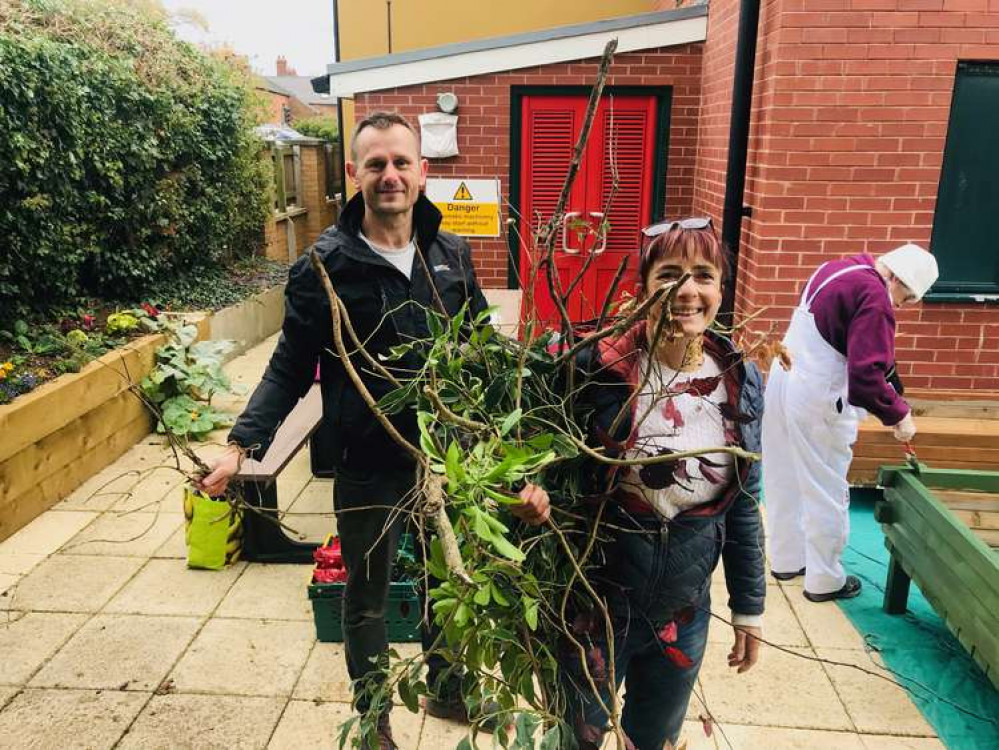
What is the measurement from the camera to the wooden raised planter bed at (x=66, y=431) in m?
4.40

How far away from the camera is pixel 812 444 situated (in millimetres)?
3783

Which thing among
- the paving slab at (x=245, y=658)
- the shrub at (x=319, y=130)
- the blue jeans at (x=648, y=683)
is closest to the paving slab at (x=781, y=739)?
the blue jeans at (x=648, y=683)

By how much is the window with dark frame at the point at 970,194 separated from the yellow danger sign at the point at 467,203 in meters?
3.35

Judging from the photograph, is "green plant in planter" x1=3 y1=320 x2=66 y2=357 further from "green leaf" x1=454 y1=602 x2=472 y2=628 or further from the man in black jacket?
"green leaf" x1=454 y1=602 x2=472 y2=628

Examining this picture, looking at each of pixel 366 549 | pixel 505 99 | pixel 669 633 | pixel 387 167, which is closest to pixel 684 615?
pixel 669 633

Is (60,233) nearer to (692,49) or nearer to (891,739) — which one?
(692,49)

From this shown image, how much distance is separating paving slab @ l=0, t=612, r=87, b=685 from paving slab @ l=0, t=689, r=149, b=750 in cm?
18

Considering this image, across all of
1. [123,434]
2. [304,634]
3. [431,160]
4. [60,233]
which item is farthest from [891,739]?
[60,233]

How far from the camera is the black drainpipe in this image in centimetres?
507

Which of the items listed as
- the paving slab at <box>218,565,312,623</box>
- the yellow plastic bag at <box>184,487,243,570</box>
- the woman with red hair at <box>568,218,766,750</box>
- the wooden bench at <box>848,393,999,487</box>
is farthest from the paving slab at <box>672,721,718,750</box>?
the yellow plastic bag at <box>184,487,243,570</box>

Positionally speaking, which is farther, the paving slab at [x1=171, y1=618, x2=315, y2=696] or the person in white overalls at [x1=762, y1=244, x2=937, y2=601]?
the person in white overalls at [x1=762, y1=244, x2=937, y2=601]

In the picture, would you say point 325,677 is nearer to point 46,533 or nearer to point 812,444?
point 46,533

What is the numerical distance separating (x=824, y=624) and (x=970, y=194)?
300 centimetres

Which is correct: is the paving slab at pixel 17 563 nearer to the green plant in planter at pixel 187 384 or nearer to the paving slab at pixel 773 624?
the green plant in planter at pixel 187 384
